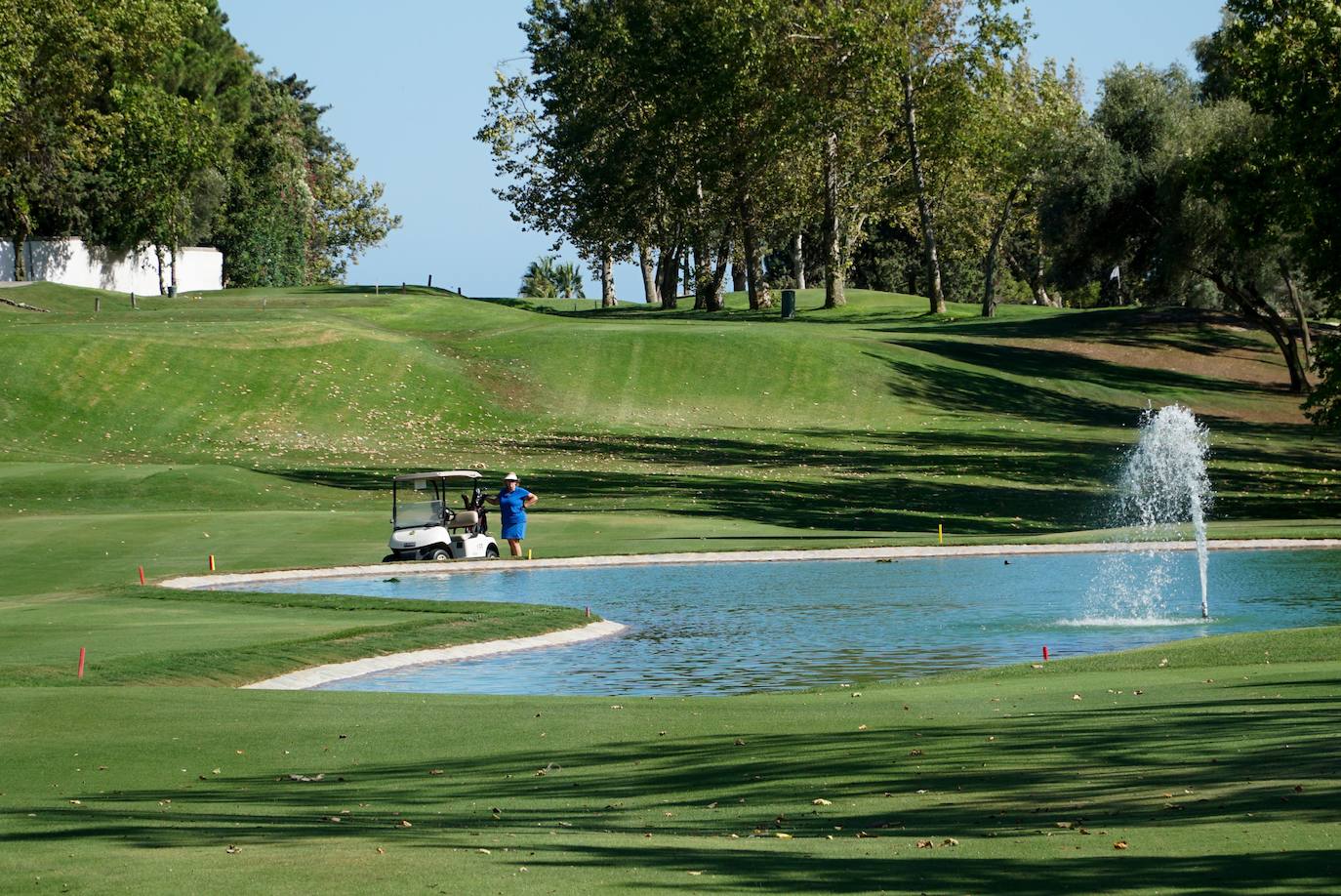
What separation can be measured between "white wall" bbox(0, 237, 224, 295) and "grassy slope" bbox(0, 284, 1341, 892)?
900 cm

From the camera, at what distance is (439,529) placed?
3278 centimetres

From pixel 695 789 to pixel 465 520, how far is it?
2261 cm

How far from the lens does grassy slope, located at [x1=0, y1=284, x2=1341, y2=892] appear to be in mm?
9023

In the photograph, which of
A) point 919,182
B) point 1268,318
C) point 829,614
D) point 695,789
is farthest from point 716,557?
point 919,182

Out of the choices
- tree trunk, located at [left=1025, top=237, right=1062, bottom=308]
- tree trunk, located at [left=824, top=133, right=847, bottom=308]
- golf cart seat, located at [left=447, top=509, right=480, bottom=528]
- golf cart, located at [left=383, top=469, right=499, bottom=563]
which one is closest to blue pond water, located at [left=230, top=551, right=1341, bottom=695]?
golf cart, located at [left=383, top=469, right=499, bottom=563]

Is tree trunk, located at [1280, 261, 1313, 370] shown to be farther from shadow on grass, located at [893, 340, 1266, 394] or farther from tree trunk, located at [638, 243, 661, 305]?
tree trunk, located at [638, 243, 661, 305]

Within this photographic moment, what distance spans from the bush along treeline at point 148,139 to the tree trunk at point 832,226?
32323mm

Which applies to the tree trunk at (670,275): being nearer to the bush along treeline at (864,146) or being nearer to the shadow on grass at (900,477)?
the bush along treeline at (864,146)

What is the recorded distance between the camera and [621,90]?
93.7 m

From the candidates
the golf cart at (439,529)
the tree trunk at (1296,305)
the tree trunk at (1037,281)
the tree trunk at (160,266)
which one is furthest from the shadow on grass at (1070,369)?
the tree trunk at (160,266)

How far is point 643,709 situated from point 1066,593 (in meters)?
13.8

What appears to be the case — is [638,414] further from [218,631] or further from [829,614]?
[218,631]

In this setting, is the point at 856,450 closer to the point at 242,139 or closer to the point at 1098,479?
the point at 1098,479

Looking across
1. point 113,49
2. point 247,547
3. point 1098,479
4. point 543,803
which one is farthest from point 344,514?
point 113,49
